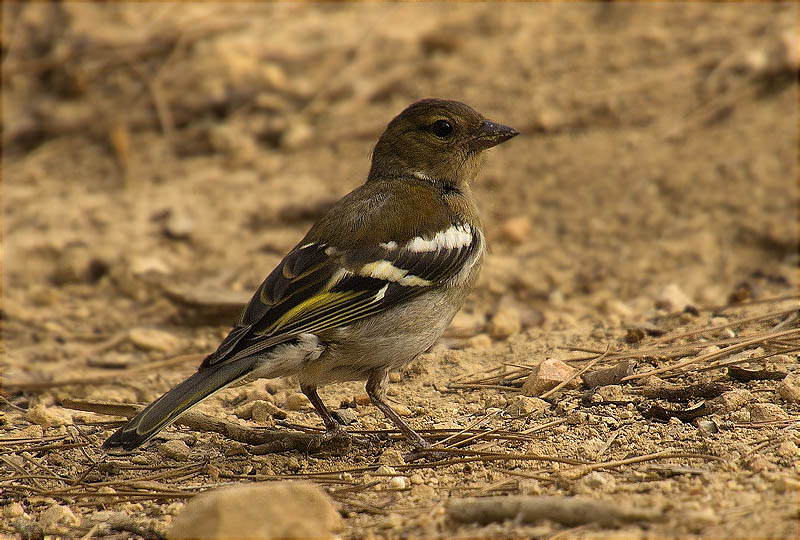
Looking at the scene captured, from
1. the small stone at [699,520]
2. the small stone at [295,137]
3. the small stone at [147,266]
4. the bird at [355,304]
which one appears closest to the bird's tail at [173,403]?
the bird at [355,304]

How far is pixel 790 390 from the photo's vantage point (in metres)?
→ 4.15

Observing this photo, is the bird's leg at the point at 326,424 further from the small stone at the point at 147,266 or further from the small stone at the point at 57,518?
the small stone at the point at 147,266

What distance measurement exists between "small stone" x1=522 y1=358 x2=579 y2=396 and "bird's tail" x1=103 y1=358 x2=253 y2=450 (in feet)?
4.66

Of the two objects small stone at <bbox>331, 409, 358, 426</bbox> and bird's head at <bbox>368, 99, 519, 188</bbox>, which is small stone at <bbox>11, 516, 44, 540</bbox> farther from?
bird's head at <bbox>368, 99, 519, 188</bbox>

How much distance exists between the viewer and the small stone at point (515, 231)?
7.38 m

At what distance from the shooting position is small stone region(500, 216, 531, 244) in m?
7.38

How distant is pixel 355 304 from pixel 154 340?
2361 mm

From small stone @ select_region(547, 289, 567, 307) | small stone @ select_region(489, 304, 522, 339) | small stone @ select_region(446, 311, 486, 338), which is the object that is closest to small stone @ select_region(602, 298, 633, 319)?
small stone @ select_region(547, 289, 567, 307)

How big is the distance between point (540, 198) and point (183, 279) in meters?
2.94

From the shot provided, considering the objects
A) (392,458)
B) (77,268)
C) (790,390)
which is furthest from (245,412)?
(77,268)

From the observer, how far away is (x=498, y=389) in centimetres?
486

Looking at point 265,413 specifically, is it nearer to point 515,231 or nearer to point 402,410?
point 402,410

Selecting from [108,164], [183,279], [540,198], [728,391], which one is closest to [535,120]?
[540,198]

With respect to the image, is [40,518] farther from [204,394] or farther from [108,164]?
[108,164]
